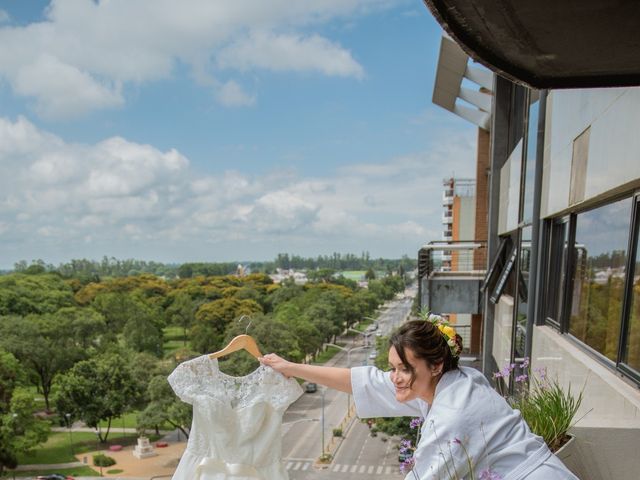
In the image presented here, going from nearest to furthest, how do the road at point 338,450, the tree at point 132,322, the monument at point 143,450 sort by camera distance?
1. the road at point 338,450
2. the monument at point 143,450
3. the tree at point 132,322

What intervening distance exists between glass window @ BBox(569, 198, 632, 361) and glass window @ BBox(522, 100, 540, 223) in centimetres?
193

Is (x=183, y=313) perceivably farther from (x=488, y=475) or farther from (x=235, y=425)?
(x=488, y=475)

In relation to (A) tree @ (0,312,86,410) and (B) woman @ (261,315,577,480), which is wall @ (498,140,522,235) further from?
(A) tree @ (0,312,86,410)

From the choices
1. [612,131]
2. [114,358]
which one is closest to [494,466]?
[612,131]

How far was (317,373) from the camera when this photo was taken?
2.31 metres

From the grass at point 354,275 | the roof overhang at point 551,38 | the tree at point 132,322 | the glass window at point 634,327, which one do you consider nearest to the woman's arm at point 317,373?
the roof overhang at point 551,38

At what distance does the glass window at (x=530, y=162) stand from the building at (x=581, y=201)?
3 centimetres

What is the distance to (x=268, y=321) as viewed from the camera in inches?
1060

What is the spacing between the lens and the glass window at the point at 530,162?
6.09 m

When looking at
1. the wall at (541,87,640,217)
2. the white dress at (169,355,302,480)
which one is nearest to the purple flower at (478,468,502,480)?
the white dress at (169,355,302,480)

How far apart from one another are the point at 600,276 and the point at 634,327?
92cm

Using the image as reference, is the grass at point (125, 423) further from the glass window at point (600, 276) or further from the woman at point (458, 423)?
the woman at point (458, 423)

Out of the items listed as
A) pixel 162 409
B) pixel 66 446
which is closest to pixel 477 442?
pixel 162 409

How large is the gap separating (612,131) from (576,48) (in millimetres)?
1884
